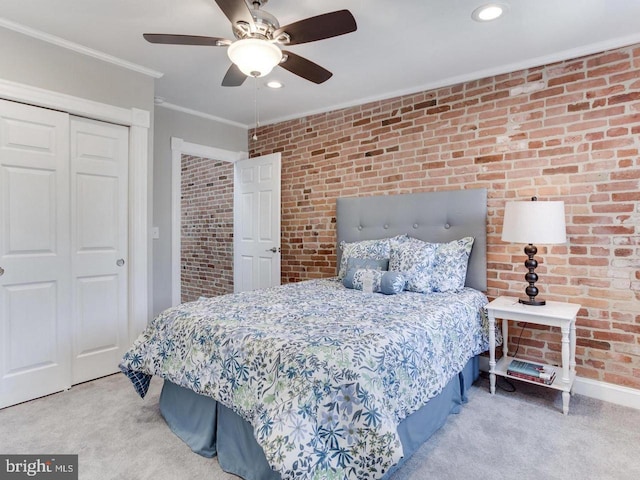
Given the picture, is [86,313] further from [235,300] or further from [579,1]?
[579,1]

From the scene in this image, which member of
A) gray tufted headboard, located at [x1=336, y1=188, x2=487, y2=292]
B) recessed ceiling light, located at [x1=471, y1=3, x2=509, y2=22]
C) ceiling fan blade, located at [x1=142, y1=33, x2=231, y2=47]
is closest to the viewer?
ceiling fan blade, located at [x1=142, y1=33, x2=231, y2=47]

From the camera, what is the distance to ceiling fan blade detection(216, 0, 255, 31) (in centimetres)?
164

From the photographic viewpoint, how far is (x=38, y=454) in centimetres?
185

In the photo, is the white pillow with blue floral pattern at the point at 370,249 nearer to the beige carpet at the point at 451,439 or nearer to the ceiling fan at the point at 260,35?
the beige carpet at the point at 451,439

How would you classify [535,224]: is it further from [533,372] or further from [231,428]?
[231,428]

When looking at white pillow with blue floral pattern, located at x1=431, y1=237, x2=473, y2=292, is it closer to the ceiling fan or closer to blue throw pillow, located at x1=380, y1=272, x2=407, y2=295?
blue throw pillow, located at x1=380, y1=272, x2=407, y2=295

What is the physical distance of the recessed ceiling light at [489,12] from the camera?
2096 millimetres

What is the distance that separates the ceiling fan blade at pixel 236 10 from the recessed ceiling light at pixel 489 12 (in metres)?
1.35

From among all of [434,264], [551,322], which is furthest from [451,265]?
[551,322]

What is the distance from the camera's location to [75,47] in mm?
2607

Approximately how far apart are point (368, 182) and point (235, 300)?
1.96m

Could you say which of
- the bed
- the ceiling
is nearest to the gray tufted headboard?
the bed

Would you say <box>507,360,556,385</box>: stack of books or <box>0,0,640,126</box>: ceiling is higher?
<box>0,0,640,126</box>: ceiling

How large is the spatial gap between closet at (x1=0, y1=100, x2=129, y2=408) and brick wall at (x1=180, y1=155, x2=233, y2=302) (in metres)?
2.28
